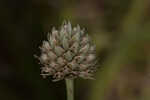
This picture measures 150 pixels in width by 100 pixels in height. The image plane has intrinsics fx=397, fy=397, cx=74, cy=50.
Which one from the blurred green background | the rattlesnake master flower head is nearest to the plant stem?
the rattlesnake master flower head

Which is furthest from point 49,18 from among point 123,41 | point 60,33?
point 60,33

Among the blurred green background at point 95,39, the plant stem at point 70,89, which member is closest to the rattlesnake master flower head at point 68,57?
the plant stem at point 70,89

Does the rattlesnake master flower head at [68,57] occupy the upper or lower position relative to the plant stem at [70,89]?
upper

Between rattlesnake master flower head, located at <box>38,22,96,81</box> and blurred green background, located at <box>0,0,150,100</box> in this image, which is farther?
blurred green background, located at <box>0,0,150,100</box>

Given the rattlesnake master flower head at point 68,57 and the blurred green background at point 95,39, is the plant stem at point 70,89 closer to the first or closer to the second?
the rattlesnake master flower head at point 68,57

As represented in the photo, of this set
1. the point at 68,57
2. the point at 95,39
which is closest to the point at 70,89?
the point at 68,57

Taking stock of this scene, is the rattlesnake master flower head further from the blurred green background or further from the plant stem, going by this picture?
the blurred green background
